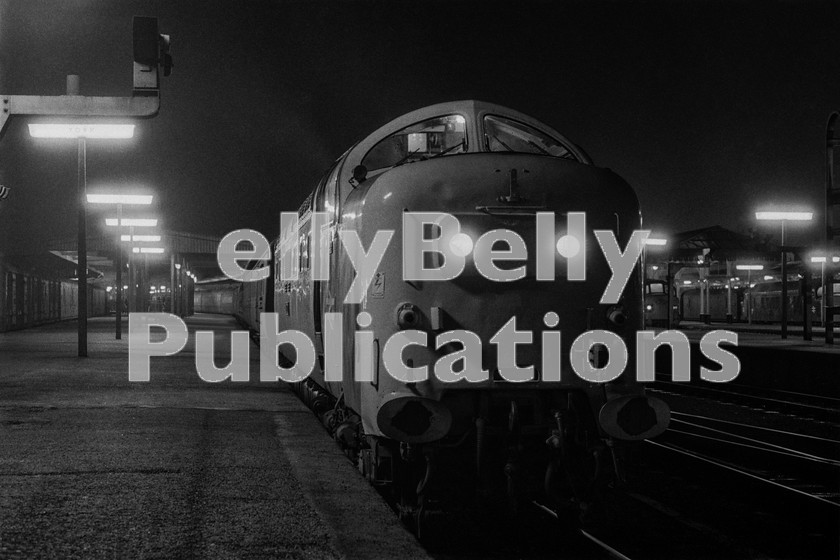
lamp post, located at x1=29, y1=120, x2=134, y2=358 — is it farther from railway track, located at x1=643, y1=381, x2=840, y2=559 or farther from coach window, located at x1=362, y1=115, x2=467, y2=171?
coach window, located at x1=362, y1=115, x2=467, y2=171

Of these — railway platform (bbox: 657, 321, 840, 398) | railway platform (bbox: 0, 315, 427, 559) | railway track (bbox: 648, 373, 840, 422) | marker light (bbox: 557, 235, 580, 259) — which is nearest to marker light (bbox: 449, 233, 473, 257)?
marker light (bbox: 557, 235, 580, 259)

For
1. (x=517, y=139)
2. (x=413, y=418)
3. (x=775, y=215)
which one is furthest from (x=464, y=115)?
(x=775, y=215)

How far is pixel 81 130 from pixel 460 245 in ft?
59.8

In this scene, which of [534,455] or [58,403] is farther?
[58,403]

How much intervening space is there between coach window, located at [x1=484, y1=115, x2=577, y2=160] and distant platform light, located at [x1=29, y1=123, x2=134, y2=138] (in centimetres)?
1551

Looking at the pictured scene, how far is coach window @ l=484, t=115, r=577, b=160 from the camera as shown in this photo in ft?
27.4

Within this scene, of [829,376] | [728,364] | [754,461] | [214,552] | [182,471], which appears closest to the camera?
[214,552]

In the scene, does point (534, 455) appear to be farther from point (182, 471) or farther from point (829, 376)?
point (829, 376)

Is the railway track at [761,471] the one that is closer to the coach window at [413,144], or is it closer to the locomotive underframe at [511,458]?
the locomotive underframe at [511,458]

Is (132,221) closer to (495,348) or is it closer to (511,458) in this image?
(495,348)

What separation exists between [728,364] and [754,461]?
14309mm

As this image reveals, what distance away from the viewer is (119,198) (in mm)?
34875

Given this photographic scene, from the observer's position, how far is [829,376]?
68.8 feet

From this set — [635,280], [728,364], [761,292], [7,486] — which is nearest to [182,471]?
[7,486]
